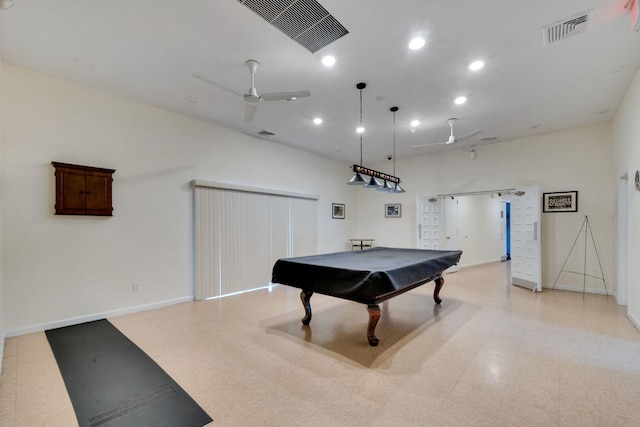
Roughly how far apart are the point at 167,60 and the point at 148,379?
3.29 m

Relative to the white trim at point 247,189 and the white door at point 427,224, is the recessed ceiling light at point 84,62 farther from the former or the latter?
the white door at point 427,224

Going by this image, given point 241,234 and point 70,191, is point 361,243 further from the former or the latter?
point 70,191

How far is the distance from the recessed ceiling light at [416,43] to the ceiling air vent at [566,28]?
1.10 m

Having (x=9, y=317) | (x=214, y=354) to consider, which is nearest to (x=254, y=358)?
(x=214, y=354)

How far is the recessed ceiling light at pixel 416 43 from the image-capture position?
2779 millimetres

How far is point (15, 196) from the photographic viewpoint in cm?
327

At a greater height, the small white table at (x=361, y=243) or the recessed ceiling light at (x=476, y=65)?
the recessed ceiling light at (x=476, y=65)

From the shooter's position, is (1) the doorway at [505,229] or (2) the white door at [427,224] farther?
(1) the doorway at [505,229]

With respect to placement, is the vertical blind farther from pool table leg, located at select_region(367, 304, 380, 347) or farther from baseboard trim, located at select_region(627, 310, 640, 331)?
baseboard trim, located at select_region(627, 310, 640, 331)

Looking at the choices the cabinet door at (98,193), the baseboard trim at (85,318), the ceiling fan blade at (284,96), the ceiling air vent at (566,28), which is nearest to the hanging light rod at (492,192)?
the ceiling air vent at (566,28)

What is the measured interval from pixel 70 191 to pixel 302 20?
356cm

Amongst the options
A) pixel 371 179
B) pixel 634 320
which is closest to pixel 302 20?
pixel 371 179

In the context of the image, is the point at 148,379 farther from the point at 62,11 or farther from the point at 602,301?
the point at 602,301

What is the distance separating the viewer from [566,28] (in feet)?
8.64
